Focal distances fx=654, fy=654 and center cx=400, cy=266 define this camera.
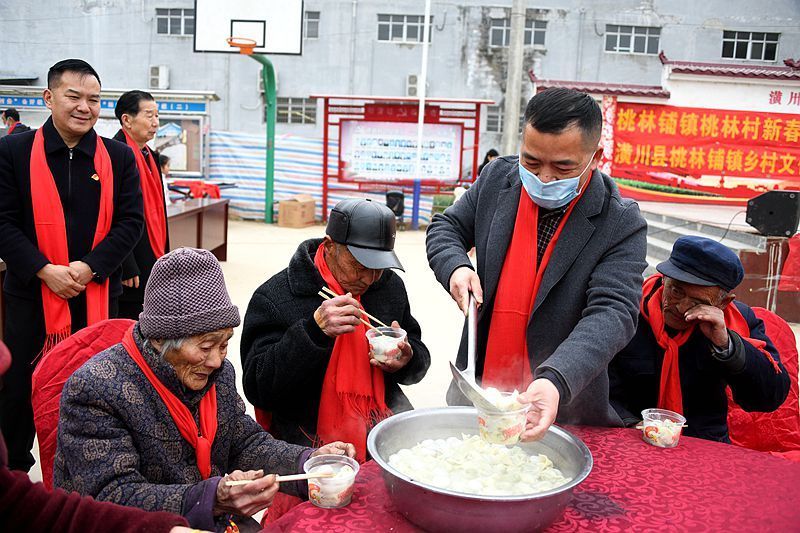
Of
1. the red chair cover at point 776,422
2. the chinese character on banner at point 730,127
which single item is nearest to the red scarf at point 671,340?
the red chair cover at point 776,422

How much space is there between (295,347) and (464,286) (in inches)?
21.6

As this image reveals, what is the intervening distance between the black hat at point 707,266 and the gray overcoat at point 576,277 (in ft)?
1.49

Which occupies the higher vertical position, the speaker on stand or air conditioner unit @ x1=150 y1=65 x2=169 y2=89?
air conditioner unit @ x1=150 y1=65 x2=169 y2=89

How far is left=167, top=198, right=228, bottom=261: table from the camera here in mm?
7010

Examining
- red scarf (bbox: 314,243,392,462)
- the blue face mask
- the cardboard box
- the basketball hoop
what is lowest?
the cardboard box

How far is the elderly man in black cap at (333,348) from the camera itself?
2.15 meters

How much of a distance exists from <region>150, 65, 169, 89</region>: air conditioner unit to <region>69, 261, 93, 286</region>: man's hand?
17462 millimetres

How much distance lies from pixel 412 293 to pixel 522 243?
5.62 metres

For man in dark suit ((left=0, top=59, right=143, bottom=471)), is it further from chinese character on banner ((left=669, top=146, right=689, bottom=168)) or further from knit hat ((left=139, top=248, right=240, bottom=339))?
chinese character on banner ((left=669, top=146, right=689, bottom=168))

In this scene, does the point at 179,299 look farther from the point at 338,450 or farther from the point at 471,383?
the point at 471,383

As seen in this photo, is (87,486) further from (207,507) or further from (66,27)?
(66,27)

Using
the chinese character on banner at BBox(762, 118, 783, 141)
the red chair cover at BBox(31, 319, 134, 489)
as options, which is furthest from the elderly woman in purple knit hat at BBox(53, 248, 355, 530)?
the chinese character on banner at BBox(762, 118, 783, 141)

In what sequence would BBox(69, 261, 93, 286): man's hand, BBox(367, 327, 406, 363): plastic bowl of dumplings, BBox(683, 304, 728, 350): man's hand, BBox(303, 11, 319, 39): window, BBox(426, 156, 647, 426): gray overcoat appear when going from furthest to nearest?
BBox(303, 11, 319, 39): window
BBox(69, 261, 93, 286): man's hand
BBox(683, 304, 728, 350): man's hand
BBox(367, 327, 406, 363): plastic bowl of dumplings
BBox(426, 156, 647, 426): gray overcoat

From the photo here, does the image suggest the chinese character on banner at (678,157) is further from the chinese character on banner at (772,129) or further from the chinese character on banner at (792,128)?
the chinese character on banner at (792,128)
